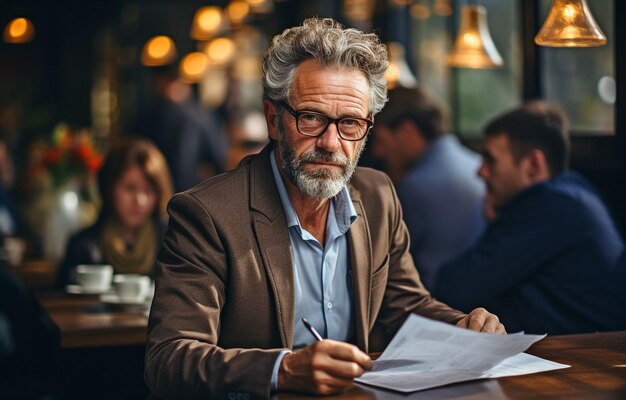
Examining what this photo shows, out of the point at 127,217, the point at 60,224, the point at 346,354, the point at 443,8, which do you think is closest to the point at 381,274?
the point at 346,354

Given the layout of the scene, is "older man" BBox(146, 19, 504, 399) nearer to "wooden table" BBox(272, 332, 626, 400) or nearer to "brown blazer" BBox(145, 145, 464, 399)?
"brown blazer" BBox(145, 145, 464, 399)

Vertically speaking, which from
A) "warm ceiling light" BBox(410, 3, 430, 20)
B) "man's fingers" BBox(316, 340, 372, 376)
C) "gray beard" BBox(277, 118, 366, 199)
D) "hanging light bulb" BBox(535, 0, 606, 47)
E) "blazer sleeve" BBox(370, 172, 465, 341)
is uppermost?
"hanging light bulb" BBox(535, 0, 606, 47)

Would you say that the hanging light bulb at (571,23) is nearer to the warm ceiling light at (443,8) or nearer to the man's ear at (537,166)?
the man's ear at (537,166)

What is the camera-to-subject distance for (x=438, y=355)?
78.4 inches

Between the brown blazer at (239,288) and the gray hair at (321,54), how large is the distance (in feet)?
0.67

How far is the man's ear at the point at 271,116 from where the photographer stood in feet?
8.09

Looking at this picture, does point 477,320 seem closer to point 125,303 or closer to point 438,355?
point 438,355

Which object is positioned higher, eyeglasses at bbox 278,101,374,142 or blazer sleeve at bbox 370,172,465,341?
eyeglasses at bbox 278,101,374,142

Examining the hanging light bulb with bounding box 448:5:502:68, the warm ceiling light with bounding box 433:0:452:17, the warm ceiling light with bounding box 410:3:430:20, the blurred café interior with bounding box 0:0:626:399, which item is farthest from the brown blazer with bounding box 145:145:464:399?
the warm ceiling light with bounding box 410:3:430:20

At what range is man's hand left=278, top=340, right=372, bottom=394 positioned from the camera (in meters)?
1.84

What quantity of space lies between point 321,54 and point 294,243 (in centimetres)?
47

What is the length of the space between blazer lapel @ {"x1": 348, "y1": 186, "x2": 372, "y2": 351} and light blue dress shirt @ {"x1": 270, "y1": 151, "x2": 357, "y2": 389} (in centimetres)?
3

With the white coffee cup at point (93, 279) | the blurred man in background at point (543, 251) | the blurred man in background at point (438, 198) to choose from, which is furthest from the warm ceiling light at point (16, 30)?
the blurred man in background at point (543, 251)

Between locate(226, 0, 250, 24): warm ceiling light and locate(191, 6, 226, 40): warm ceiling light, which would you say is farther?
locate(226, 0, 250, 24): warm ceiling light
